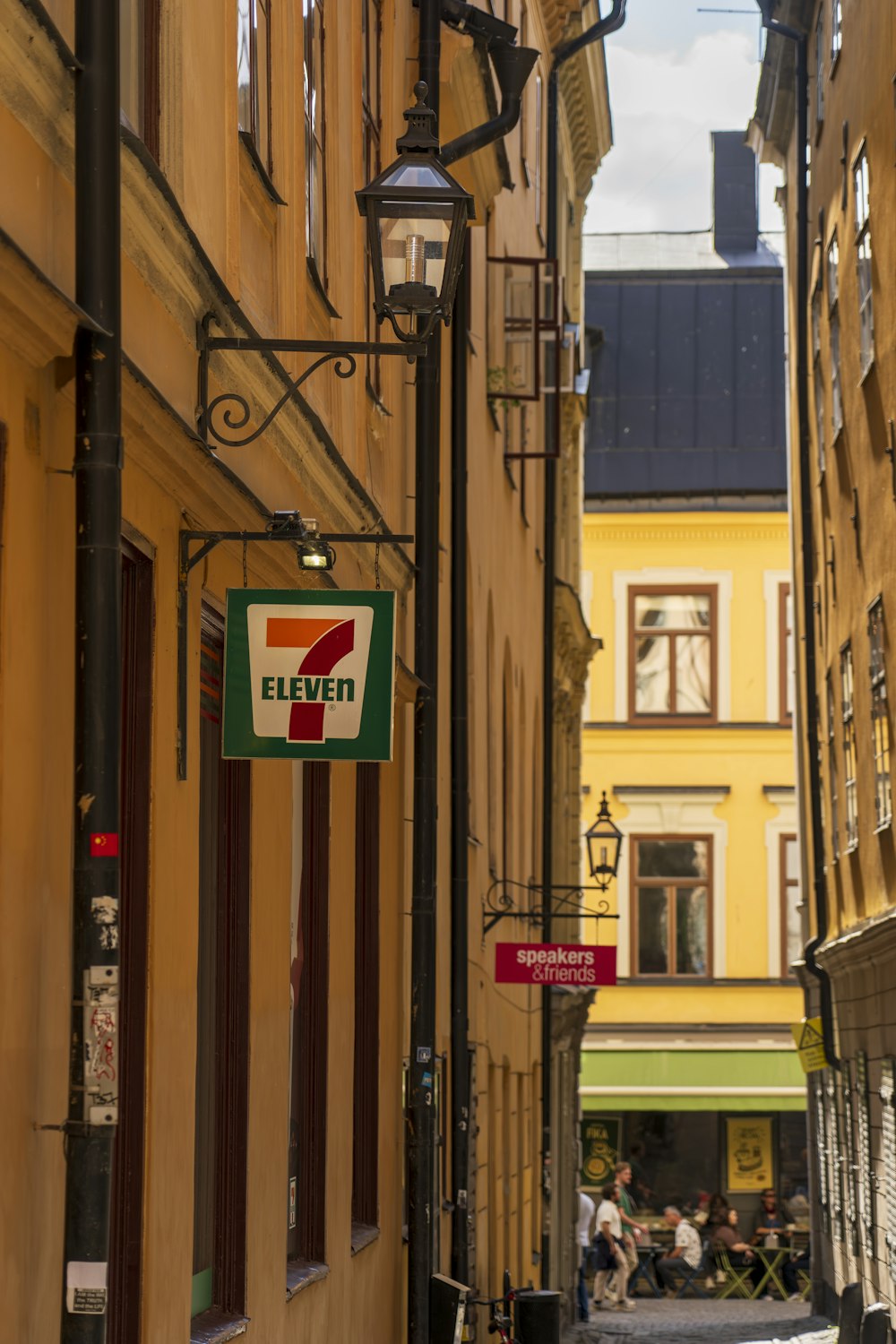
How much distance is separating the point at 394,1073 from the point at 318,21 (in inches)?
232

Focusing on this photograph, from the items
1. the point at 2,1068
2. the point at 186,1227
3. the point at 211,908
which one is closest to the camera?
the point at 2,1068

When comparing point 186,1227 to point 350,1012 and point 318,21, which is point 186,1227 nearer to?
point 350,1012

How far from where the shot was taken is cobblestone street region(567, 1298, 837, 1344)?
2627 centimetres

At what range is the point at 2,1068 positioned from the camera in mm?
5691

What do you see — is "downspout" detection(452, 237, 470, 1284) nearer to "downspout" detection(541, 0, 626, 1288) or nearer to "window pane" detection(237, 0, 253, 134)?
"window pane" detection(237, 0, 253, 134)

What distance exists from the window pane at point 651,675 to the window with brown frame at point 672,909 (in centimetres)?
239

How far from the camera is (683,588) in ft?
139

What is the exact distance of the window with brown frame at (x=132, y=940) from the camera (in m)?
7.18

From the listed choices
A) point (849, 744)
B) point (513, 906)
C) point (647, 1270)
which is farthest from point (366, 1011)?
point (647, 1270)

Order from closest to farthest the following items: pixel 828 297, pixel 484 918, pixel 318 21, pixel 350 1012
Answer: pixel 318 21, pixel 350 1012, pixel 484 918, pixel 828 297

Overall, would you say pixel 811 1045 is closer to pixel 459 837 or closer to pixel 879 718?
pixel 879 718

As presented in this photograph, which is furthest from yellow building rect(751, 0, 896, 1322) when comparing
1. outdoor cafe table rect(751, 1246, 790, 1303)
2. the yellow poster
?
the yellow poster

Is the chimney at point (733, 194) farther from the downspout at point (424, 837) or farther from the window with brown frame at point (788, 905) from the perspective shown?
the downspout at point (424, 837)

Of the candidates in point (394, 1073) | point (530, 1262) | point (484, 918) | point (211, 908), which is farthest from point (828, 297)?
point (211, 908)
